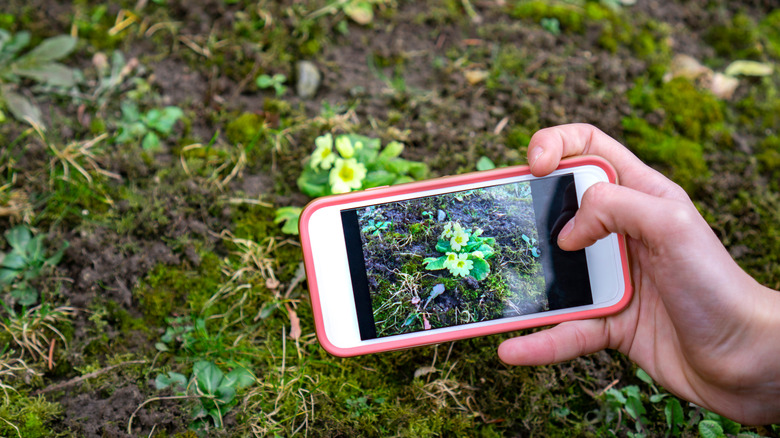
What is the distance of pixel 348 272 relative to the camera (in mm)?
2367

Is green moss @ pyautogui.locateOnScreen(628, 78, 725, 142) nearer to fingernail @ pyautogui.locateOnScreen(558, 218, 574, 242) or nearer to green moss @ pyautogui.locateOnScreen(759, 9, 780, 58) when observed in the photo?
green moss @ pyautogui.locateOnScreen(759, 9, 780, 58)

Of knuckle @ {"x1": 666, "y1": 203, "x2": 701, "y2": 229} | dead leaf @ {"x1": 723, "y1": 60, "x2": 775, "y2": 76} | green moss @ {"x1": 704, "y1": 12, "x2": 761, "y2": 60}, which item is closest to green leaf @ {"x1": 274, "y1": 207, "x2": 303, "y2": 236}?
knuckle @ {"x1": 666, "y1": 203, "x2": 701, "y2": 229}

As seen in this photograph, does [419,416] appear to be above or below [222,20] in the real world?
below

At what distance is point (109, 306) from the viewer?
2705mm

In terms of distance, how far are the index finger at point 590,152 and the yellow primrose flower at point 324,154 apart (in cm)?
113

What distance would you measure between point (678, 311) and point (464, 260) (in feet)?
3.09

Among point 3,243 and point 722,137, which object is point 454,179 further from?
point 3,243

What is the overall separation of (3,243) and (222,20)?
6.56 ft

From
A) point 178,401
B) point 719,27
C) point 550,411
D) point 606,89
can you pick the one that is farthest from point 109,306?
point 719,27

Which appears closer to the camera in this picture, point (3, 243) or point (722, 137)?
point (3, 243)

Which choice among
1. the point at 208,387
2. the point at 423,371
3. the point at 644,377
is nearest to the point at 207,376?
the point at 208,387

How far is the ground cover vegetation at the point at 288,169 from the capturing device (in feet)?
8.27

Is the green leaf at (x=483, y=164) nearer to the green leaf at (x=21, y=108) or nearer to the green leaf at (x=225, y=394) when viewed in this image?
the green leaf at (x=225, y=394)

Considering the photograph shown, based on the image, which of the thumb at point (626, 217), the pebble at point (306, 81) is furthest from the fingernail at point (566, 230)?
the pebble at point (306, 81)
